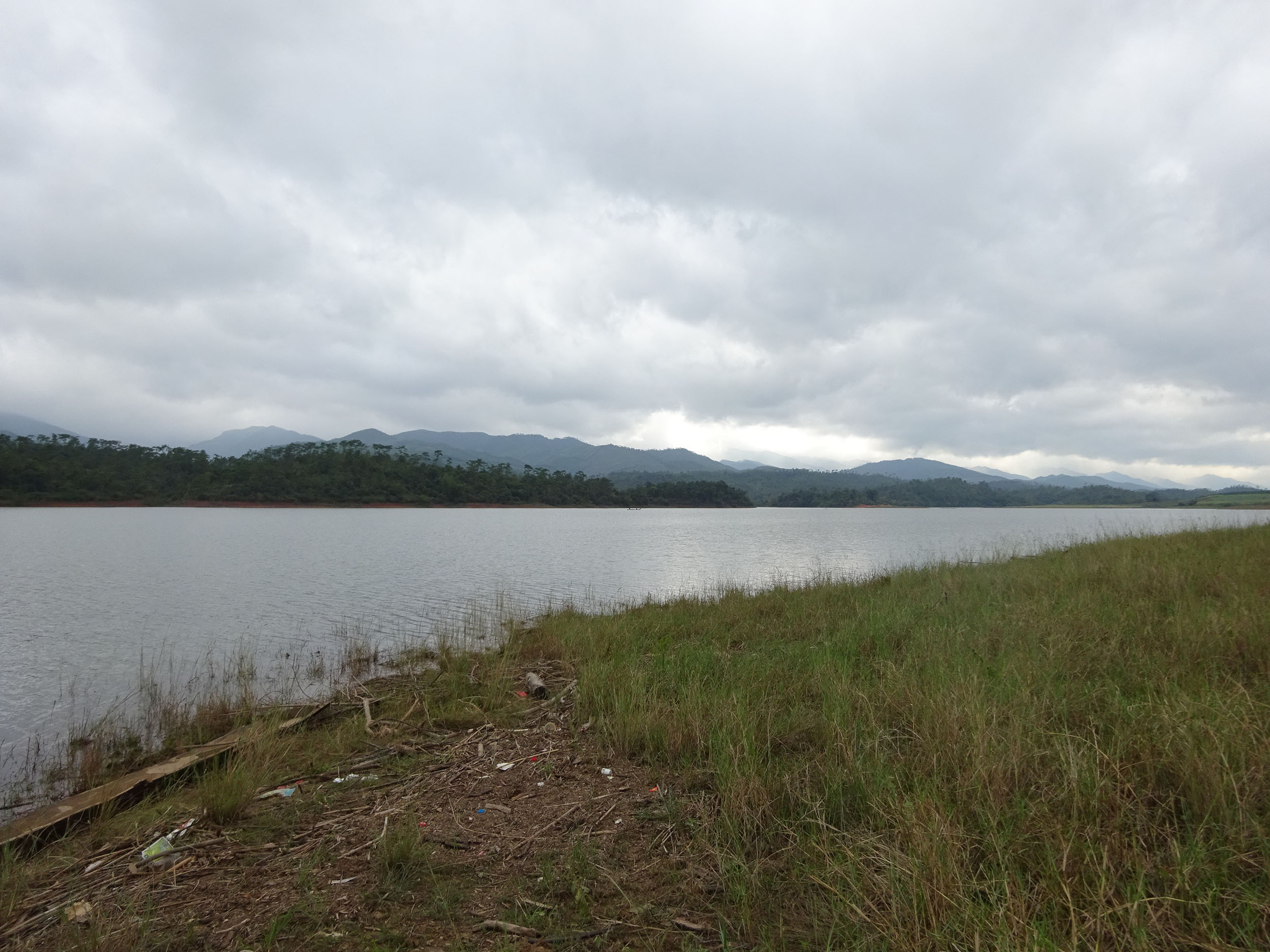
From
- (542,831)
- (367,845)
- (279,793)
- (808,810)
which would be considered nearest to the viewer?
(808,810)

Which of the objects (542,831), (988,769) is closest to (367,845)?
(542,831)

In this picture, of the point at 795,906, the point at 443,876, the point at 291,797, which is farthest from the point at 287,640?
the point at 795,906

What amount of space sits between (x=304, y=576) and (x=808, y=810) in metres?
22.9

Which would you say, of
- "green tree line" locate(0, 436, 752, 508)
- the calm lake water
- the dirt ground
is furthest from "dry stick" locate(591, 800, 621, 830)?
"green tree line" locate(0, 436, 752, 508)

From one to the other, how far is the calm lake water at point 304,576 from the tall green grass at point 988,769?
30.2ft

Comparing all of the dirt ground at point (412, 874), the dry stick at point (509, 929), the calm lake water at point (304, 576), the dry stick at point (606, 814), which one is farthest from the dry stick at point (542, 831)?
the calm lake water at point (304, 576)

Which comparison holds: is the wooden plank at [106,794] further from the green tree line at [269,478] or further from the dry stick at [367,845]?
the green tree line at [269,478]

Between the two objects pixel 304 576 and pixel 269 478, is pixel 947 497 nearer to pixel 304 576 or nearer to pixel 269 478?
pixel 269 478

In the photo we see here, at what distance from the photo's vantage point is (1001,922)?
7.61 ft

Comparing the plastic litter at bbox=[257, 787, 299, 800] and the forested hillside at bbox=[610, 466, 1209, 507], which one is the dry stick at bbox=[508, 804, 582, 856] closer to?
the plastic litter at bbox=[257, 787, 299, 800]

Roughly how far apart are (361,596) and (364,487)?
96.7 m

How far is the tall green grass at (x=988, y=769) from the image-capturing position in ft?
8.43

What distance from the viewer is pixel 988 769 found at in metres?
3.46

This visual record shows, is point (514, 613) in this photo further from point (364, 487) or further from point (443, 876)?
point (364, 487)
